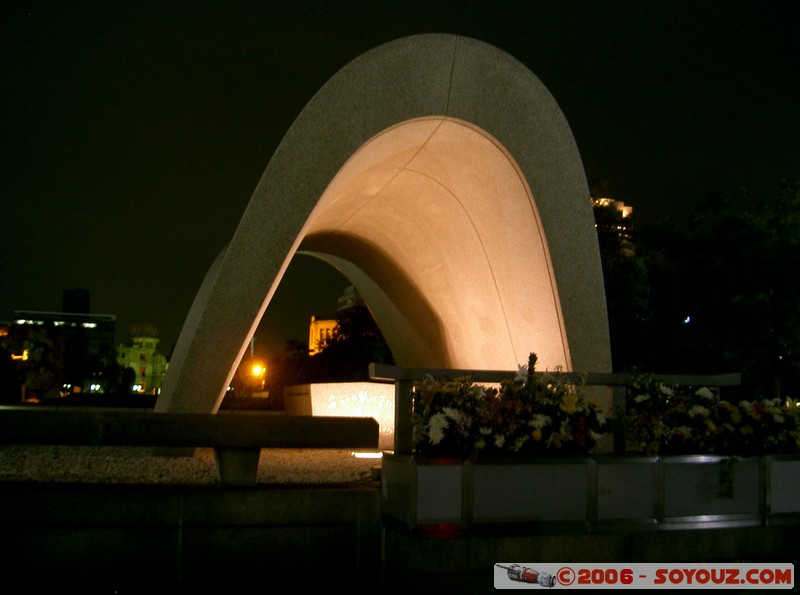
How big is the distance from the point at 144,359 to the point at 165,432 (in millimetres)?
122359

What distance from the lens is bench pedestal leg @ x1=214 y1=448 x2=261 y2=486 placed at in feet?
25.6

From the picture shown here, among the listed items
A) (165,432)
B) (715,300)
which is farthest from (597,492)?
(715,300)

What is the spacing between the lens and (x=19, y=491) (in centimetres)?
737

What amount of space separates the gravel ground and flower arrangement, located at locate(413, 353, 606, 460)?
1.31 metres

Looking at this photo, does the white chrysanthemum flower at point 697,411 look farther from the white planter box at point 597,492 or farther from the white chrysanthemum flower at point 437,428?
the white chrysanthemum flower at point 437,428

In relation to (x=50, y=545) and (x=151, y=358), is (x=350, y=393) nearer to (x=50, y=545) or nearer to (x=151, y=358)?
(x=50, y=545)

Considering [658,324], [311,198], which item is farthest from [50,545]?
[658,324]

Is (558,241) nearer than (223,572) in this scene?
No

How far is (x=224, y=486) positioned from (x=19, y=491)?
1.58m

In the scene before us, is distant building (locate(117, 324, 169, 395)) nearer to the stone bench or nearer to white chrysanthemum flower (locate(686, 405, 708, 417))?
the stone bench

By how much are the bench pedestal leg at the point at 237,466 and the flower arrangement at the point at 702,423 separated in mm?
3355

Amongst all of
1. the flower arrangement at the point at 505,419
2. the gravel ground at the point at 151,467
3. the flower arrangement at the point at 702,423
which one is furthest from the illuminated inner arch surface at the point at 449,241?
the flower arrangement at the point at 505,419

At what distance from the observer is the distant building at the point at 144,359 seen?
Result: 12425 cm

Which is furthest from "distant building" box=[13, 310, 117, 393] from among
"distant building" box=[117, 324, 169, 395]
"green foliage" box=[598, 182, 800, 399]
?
"green foliage" box=[598, 182, 800, 399]
